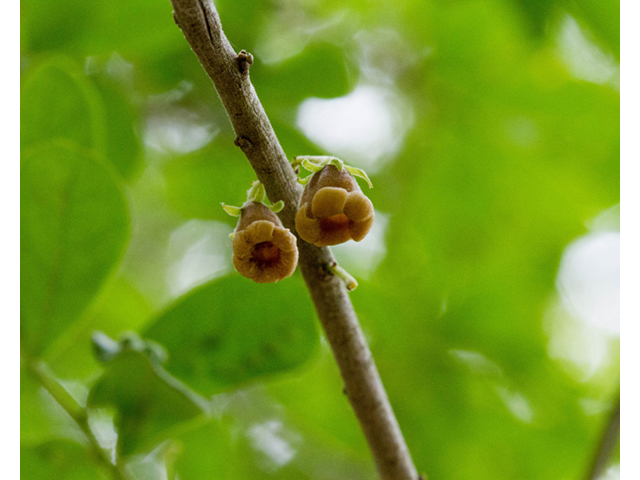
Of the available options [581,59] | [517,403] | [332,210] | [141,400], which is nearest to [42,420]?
[141,400]

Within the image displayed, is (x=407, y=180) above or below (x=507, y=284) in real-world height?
above

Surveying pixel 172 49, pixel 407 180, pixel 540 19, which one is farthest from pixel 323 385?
pixel 540 19

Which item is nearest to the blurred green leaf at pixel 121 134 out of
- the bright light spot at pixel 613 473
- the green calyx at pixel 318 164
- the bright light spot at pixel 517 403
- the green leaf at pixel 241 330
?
the green leaf at pixel 241 330

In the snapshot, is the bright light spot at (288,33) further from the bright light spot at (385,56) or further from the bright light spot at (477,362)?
the bright light spot at (477,362)

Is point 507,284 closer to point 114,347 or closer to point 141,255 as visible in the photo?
point 114,347

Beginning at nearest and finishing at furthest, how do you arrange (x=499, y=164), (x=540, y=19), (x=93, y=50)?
(x=93, y=50) → (x=540, y=19) → (x=499, y=164)

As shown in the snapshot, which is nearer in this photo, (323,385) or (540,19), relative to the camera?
(540,19)
